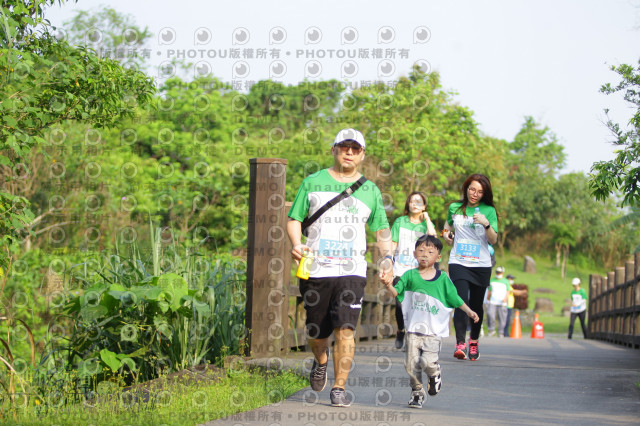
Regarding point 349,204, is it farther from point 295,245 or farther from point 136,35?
point 136,35

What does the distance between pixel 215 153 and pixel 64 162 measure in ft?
46.1

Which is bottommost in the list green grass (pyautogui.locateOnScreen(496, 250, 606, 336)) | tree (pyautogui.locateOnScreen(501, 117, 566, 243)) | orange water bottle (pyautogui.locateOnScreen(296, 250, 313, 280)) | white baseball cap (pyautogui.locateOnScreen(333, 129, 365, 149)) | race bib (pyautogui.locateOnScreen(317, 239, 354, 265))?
green grass (pyautogui.locateOnScreen(496, 250, 606, 336))

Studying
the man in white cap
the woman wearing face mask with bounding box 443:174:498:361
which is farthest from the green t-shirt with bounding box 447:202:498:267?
the man in white cap

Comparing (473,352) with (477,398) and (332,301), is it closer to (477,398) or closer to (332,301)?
(477,398)

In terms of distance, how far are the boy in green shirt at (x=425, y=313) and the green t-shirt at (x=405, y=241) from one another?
303 cm

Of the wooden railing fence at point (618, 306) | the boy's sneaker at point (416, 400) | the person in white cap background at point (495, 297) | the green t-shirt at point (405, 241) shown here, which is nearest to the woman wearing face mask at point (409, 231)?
the green t-shirt at point (405, 241)

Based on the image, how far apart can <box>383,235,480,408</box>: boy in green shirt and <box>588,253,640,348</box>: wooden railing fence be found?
8.52m

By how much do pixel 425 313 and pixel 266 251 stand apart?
182 cm

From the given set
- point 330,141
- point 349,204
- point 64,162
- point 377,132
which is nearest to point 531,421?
point 349,204

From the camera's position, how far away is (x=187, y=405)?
543cm

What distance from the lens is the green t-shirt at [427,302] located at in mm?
6113

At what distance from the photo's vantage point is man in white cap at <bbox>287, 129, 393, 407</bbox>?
576cm

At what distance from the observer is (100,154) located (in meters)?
26.8

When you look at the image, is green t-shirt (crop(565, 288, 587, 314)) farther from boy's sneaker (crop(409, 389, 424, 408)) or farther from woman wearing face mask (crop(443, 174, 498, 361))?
boy's sneaker (crop(409, 389, 424, 408))
